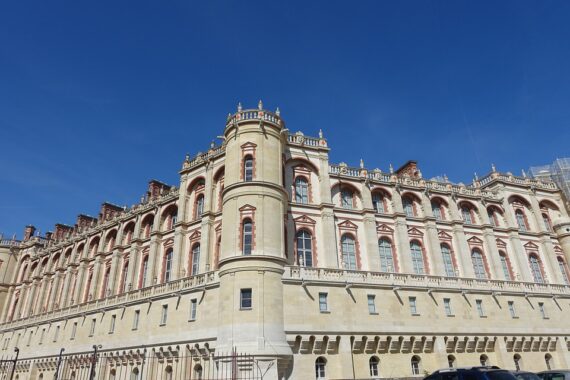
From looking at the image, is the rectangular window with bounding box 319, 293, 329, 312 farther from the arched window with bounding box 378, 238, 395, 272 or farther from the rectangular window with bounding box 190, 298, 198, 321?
the rectangular window with bounding box 190, 298, 198, 321

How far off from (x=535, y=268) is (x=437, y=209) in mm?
11911

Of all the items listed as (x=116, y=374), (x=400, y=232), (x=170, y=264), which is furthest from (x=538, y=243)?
(x=116, y=374)

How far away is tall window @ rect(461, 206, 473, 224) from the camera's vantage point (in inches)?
1618

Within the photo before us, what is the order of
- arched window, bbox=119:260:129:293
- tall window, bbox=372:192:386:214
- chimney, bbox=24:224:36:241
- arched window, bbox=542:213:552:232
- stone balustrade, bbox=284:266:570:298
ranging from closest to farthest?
stone balustrade, bbox=284:266:570:298
tall window, bbox=372:192:386:214
arched window, bbox=119:260:129:293
arched window, bbox=542:213:552:232
chimney, bbox=24:224:36:241

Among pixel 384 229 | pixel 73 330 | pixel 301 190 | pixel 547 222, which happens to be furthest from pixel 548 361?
pixel 73 330

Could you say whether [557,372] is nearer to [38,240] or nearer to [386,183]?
[386,183]

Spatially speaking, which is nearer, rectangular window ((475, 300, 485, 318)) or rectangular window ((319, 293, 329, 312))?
rectangular window ((319, 293, 329, 312))

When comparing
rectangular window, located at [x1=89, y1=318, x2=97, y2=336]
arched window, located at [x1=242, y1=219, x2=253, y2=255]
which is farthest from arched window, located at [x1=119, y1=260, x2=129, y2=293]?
arched window, located at [x1=242, y1=219, x2=253, y2=255]

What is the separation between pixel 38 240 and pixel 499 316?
6123 centimetres

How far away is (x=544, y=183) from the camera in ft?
154

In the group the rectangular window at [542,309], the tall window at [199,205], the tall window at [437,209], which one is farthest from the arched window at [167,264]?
the rectangular window at [542,309]

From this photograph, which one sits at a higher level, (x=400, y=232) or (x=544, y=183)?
(x=544, y=183)

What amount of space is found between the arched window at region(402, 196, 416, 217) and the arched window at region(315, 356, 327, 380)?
56.8ft

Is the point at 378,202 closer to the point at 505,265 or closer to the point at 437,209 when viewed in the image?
the point at 437,209
